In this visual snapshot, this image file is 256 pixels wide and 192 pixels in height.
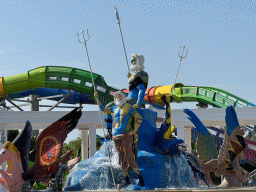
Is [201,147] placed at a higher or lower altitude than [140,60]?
lower

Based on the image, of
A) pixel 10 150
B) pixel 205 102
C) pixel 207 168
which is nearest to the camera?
pixel 10 150

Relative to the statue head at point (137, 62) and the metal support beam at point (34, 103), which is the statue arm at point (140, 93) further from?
the metal support beam at point (34, 103)

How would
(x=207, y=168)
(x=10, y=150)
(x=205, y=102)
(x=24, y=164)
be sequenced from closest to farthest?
1. (x=10, y=150)
2. (x=24, y=164)
3. (x=207, y=168)
4. (x=205, y=102)

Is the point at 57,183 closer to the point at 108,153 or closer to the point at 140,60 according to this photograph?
the point at 108,153

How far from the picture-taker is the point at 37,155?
1162 centimetres

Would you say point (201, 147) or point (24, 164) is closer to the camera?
point (24, 164)

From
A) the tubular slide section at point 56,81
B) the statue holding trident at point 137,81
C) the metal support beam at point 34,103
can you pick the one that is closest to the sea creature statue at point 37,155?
the statue holding trident at point 137,81

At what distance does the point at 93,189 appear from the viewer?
11.5m

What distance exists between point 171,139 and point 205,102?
33.5ft

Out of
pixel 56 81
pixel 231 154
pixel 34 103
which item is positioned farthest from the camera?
pixel 34 103

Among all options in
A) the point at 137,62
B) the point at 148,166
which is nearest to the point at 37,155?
the point at 148,166

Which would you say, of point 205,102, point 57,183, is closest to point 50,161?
point 57,183

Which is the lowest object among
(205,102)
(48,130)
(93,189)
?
(93,189)

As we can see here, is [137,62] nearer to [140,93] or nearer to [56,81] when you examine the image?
[140,93]
